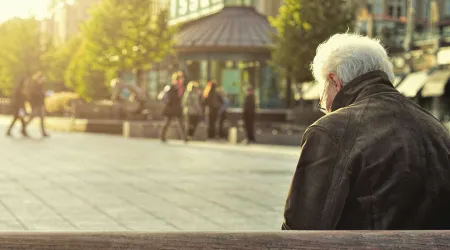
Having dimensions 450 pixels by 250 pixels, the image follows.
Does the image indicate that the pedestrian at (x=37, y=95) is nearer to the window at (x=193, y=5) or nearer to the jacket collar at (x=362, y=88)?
the jacket collar at (x=362, y=88)

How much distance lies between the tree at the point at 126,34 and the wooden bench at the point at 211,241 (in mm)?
41427

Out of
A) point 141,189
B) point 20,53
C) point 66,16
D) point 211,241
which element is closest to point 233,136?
point 141,189

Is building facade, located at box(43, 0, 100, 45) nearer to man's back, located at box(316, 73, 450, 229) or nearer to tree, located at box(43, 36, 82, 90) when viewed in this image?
tree, located at box(43, 36, 82, 90)

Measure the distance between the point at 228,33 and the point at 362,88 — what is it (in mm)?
47401

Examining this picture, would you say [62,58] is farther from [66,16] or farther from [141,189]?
[141,189]

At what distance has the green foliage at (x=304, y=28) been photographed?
32.8 m

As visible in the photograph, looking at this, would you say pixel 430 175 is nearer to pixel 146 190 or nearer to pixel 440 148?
pixel 440 148

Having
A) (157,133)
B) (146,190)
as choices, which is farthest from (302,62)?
(146,190)

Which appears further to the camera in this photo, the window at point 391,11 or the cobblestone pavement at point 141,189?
the window at point 391,11

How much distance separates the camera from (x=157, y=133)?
30.2 m

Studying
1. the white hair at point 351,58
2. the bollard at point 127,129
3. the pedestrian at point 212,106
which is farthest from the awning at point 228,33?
the white hair at point 351,58

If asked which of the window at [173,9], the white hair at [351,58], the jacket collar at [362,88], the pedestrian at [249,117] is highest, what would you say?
the window at [173,9]

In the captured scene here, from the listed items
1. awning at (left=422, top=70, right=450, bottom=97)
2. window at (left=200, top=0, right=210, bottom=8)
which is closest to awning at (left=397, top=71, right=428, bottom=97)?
awning at (left=422, top=70, right=450, bottom=97)

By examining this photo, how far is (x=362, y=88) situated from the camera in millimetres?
3783
